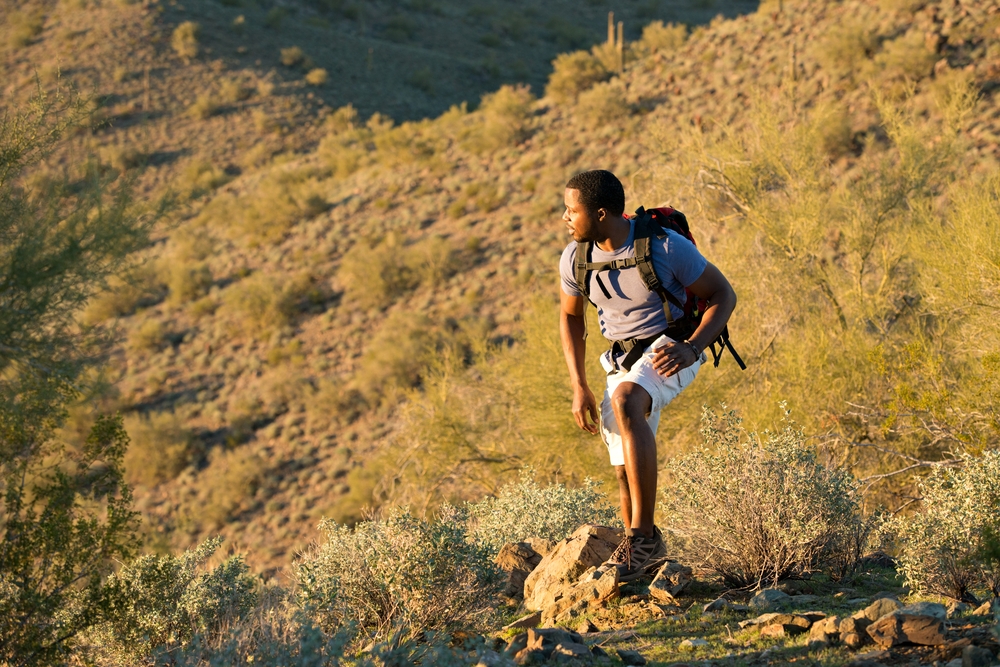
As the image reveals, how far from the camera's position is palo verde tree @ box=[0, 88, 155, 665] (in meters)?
5.30

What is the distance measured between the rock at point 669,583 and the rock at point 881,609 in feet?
3.36

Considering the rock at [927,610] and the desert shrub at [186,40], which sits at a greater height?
the desert shrub at [186,40]

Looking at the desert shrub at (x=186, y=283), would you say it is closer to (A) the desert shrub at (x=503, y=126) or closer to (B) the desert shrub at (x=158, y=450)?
(B) the desert shrub at (x=158, y=450)

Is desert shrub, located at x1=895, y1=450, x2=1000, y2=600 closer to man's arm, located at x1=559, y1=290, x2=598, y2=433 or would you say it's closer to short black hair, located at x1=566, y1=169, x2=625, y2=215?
man's arm, located at x1=559, y1=290, x2=598, y2=433

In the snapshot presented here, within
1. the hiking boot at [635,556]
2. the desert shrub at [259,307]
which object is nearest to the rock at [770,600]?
the hiking boot at [635,556]

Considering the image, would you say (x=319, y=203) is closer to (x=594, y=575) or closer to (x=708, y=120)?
(x=708, y=120)

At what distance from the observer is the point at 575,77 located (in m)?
29.3

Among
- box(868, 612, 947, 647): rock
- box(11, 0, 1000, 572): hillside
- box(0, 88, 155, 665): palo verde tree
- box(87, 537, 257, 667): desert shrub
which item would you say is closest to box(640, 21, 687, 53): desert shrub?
box(11, 0, 1000, 572): hillside

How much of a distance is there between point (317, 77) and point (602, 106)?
18.3 metres

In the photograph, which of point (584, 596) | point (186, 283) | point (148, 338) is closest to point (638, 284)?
point (584, 596)

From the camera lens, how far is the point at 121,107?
37875 mm

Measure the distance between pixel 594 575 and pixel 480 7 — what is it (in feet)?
163

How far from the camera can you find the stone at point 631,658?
3.54m

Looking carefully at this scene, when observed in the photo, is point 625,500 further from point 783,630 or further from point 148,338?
point 148,338
